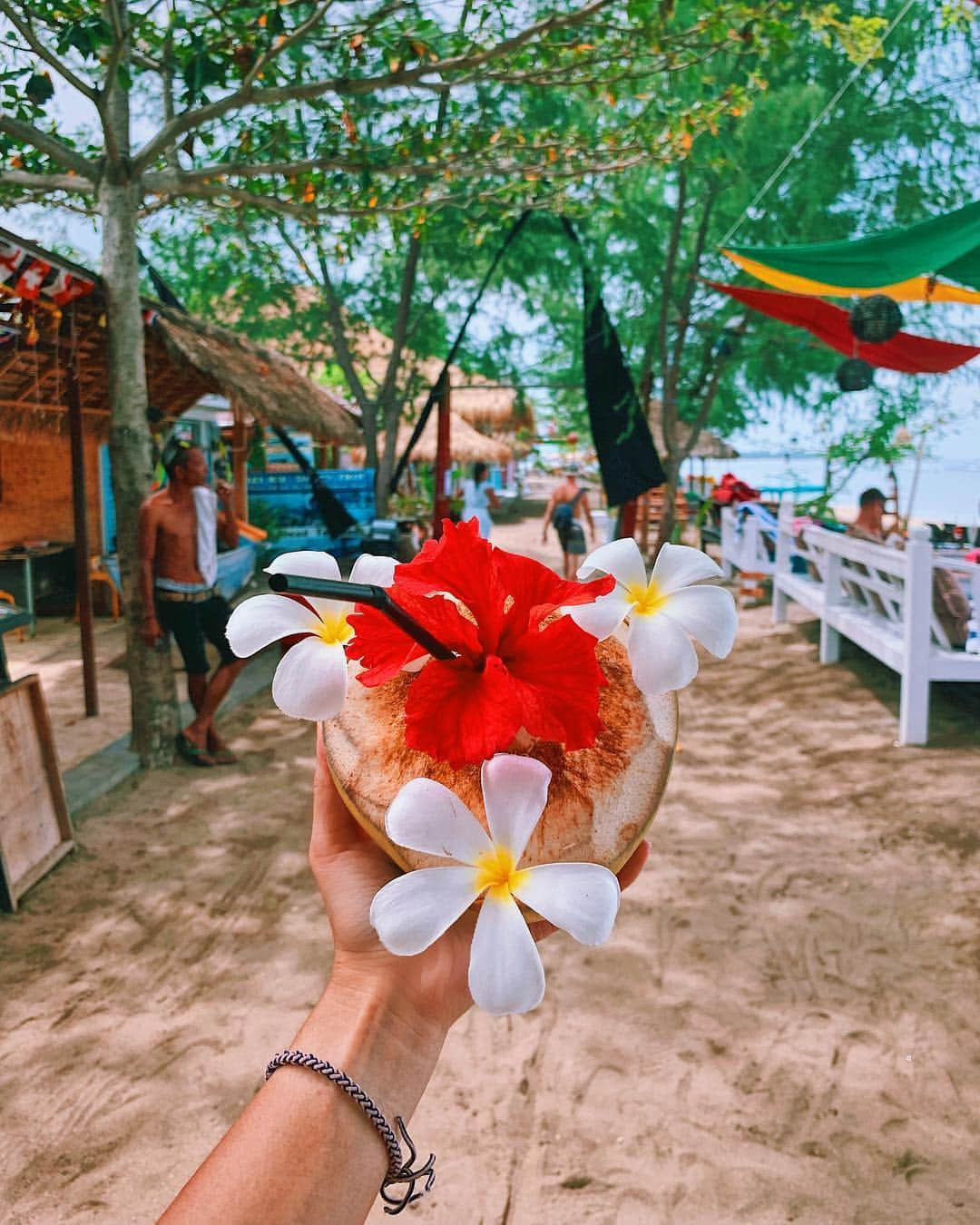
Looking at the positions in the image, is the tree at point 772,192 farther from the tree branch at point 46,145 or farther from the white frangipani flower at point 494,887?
the white frangipani flower at point 494,887

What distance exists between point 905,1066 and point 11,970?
2.85m

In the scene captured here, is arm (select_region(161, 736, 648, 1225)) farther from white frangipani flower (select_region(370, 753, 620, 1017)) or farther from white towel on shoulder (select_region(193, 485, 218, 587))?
white towel on shoulder (select_region(193, 485, 218, 587))

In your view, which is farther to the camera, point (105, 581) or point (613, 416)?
point (105, 581)

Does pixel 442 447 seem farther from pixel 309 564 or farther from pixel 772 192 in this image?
pixel 309 564

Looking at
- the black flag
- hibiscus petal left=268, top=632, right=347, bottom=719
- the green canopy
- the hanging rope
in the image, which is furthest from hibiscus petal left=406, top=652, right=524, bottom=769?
the black flag

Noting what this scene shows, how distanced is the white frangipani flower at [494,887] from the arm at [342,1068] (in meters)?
0.21

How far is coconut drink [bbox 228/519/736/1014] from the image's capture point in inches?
27.9

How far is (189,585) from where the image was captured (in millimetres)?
4949

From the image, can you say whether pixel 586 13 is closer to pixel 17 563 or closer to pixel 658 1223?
pixel 658 1223

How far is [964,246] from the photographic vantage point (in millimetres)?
5316

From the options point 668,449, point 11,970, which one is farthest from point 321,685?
point 668,449

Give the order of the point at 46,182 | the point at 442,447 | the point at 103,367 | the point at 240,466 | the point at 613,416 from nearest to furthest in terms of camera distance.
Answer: the point at 46,182 < the point at 103,367 < the point at 613,416 < the point at 442,447 < the point at 240,466

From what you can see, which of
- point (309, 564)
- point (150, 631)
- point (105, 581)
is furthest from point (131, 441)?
point (105, 581)

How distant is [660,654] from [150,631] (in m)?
4.54
